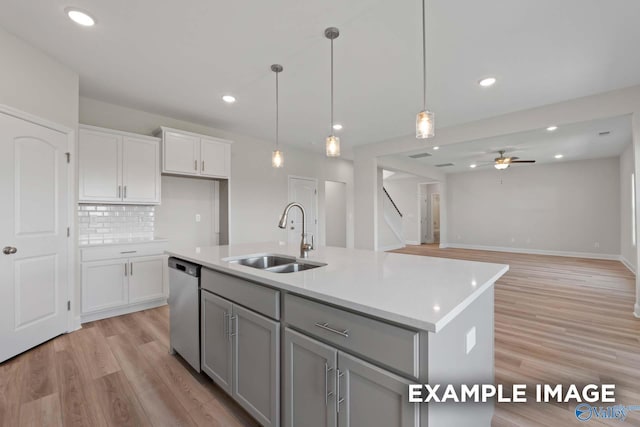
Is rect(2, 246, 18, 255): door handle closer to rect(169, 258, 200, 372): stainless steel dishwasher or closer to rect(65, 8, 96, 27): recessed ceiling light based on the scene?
rect(169, 258, 200, 372): stainless steel dishwasher

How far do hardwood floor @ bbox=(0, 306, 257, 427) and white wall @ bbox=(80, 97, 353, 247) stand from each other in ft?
6.28

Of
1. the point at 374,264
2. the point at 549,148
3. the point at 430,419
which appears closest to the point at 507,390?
the point at 374,264

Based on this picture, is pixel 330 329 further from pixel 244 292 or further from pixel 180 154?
pixel 180 154

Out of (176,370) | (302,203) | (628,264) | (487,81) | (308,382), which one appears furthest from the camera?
(302,203)

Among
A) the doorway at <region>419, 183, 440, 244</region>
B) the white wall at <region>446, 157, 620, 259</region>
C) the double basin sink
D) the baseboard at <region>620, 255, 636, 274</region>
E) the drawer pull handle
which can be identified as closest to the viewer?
the drawer pull handle

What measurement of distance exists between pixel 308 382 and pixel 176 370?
59.2 inches

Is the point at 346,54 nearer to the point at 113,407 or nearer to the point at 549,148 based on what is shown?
the point at 113,407

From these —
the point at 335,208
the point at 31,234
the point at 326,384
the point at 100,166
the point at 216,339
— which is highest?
the point at 100,166

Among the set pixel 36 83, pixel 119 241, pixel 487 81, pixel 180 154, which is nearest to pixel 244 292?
pixel 119 241

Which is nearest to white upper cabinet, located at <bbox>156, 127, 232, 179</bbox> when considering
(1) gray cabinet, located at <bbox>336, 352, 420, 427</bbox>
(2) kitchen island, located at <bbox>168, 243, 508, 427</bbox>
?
(2) kitchen island, located at <bbox>168, 243, 508, 427</bbox>

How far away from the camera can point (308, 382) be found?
1271mm

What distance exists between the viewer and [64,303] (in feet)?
9.43

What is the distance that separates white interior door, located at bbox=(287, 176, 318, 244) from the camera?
6.03 m

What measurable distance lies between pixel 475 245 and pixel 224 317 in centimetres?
931
